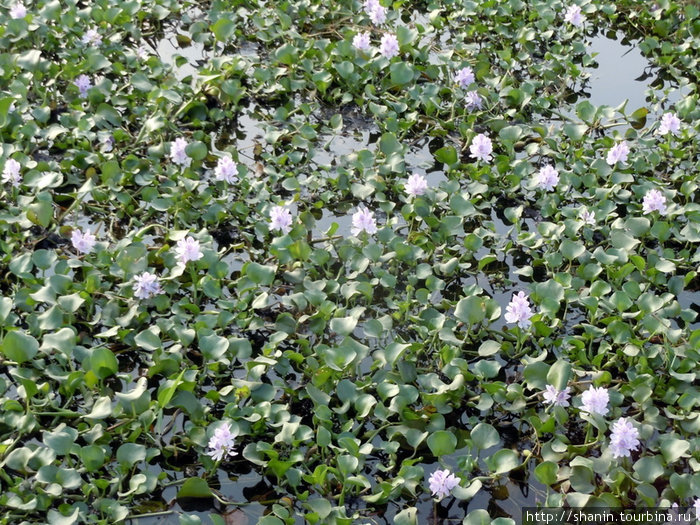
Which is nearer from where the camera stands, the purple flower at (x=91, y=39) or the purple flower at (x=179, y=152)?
the purple flower at (x=179, y=152)

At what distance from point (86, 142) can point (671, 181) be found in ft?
6.82

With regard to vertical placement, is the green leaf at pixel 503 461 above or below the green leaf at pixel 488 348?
below

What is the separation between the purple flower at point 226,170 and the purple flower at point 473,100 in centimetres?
104

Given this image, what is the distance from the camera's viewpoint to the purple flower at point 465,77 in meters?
3.47

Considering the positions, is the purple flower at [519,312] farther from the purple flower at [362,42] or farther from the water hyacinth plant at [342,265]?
the purple flower at [362,42]

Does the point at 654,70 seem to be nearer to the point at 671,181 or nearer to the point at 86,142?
the point at 671,181

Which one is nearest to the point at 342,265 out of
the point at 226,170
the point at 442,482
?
the point at 226,170

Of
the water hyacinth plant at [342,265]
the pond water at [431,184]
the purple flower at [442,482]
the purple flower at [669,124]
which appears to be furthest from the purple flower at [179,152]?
the purple flower at [669,124]

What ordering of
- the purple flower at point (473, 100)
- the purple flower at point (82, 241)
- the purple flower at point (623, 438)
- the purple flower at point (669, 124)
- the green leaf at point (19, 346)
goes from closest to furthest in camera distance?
the purple flower at point (623, 438), the green leaf at point (19, 346), the purple flower at point (82, 241), the purple flower at point (669, 124), the purple flower at point (473, 100)

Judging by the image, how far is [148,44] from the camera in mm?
3949

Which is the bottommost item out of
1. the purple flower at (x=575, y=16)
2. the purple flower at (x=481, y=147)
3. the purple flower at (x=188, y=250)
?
the purple flower at (x=188, y=250)

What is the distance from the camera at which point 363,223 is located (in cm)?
266

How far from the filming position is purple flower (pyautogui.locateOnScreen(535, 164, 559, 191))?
9.68ft

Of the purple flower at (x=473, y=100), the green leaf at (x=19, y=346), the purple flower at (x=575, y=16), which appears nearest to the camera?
the green leaf at (x=19, y=346)
